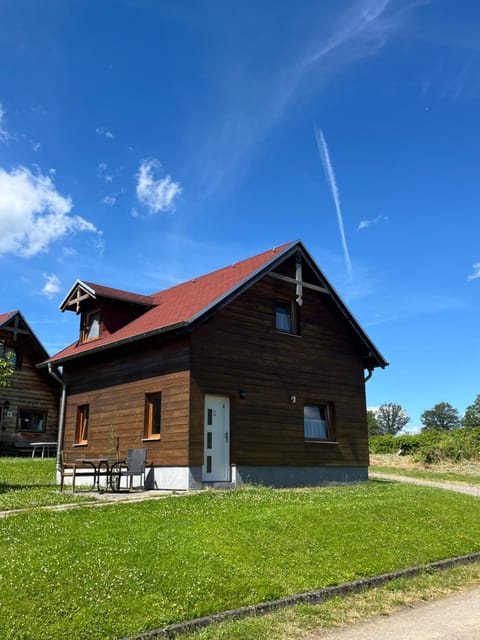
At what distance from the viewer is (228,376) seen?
16.3 metres

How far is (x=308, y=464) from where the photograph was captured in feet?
59.2

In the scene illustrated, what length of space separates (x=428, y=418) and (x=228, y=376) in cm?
→ 13732

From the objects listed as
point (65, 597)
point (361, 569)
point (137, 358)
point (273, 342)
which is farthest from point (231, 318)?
point (65, 597)

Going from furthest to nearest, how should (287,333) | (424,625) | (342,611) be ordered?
(287,333), (342,611), (424,625)

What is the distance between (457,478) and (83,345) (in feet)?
54.8

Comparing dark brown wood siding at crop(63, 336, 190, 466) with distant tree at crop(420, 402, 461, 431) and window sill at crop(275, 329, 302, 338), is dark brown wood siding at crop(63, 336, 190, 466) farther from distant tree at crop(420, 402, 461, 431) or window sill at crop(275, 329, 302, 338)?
distant tree at crop(420, 402, 461, 431)

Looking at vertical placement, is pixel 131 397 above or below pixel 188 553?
above

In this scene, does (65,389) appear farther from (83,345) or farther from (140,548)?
(140,548)

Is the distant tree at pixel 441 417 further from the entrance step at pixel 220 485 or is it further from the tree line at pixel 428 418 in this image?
the entrance step at pixel 220 485

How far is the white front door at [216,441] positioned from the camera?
1566 centimetres

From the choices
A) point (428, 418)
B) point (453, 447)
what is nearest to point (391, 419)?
point (428, 418)

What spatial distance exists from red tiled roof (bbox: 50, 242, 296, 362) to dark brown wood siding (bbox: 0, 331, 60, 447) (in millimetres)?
11241

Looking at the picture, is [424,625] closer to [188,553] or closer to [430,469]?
[188,553]

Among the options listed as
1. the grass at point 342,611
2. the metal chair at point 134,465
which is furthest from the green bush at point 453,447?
the grass at point 342,611
